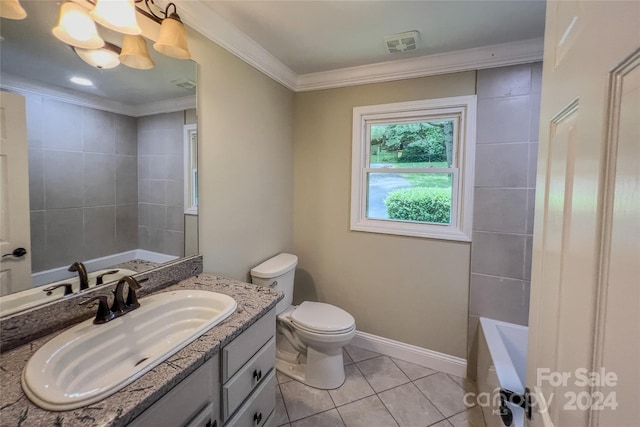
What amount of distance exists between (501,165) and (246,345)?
1.94m

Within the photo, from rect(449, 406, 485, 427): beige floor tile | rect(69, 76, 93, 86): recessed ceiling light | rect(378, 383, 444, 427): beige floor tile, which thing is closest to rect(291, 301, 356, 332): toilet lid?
rect(378, 383, 444, 427): beige floor tile

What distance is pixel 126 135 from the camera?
1337mm

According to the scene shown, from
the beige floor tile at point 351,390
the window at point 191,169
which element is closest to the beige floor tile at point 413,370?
the beige floor tile at point 351,390

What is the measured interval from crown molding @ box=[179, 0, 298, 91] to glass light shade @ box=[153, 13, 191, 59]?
0.62 ft

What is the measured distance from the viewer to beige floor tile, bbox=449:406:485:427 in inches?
67.4

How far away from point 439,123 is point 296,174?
126cm

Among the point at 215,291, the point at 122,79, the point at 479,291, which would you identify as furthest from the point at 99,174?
the point at 479,291

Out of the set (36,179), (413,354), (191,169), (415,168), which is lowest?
(413,354)

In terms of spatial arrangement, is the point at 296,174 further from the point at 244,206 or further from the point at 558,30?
the point at 558,30

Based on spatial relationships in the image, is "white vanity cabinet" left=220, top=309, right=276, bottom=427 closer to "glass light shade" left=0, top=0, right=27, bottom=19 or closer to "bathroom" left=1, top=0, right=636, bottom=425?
"bathroom" left=1, top=0, right=636, bottom=425

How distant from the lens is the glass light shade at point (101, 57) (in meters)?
1.15

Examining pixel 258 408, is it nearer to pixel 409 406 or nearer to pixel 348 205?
pixel 409 406

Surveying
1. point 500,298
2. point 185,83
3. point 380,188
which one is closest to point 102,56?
point 185,83

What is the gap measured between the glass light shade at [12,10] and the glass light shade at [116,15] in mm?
202
